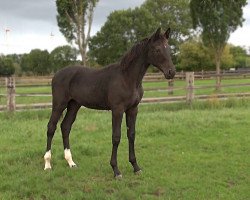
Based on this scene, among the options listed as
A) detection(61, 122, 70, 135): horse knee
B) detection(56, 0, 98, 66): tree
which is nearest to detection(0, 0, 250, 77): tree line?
detection(56, 0, 98, 66): tree

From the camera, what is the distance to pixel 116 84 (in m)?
5.65

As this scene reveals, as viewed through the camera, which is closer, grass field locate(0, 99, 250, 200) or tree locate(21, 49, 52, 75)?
grass field locate(0, 99, 250, 200)

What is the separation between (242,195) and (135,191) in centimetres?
144

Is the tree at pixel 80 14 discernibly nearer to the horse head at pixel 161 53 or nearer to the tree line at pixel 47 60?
the horse head at pixel 161 53

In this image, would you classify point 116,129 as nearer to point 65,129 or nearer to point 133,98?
point 133,98

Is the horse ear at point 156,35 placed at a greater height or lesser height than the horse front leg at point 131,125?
greater

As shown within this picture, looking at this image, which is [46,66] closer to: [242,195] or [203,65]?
[203,65]

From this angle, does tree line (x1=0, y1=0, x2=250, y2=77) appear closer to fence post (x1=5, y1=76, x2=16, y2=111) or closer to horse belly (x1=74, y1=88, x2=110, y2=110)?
fence post (x1=5, y1=76, x2=16, y2=111)

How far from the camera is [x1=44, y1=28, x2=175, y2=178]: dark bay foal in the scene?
5.40m

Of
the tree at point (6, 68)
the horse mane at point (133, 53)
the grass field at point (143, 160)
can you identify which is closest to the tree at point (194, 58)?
the tree at point (6, 68)

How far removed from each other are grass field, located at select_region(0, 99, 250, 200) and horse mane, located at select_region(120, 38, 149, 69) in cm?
174

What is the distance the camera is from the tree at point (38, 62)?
70.9 m

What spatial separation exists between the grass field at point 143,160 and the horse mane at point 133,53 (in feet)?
5.72

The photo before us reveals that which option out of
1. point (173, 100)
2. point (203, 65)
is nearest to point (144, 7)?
point (203, 65)
